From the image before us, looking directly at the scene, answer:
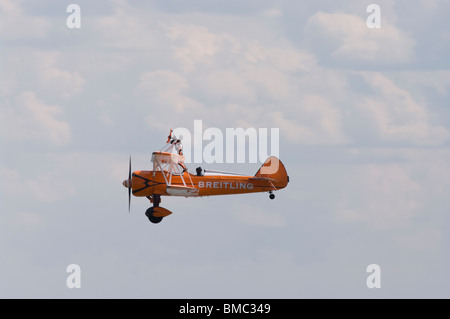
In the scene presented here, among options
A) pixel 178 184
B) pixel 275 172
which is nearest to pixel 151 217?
pixel 178 184

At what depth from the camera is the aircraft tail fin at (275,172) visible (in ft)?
413

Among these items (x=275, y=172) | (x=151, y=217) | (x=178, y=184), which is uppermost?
(x=275, y=172)

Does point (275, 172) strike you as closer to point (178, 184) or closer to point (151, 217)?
point (178, 184)

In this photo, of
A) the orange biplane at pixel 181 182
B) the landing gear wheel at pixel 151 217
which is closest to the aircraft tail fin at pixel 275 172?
the orange biplane at pixel 181 182

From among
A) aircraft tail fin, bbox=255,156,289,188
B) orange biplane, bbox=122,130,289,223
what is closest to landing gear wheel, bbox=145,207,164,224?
orange biplane, bbox=122,130,289,223

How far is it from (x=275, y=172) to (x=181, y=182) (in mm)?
6891

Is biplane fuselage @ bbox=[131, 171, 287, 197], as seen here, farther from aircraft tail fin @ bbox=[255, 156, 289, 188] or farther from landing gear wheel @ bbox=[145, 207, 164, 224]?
landing gear wheel @ bbox=[145, 207, 164, 224]

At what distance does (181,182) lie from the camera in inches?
4909

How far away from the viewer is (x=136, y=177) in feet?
408

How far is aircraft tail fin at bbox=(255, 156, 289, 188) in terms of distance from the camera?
12600cm
